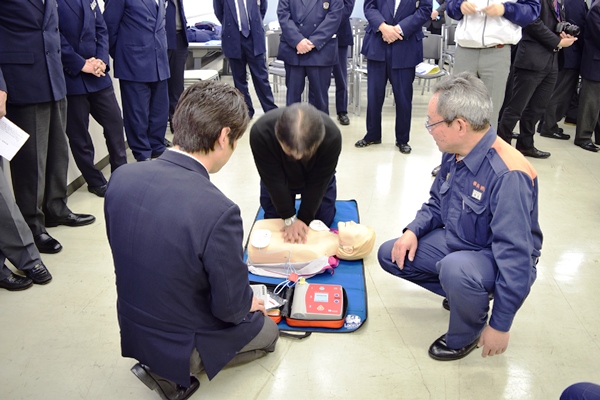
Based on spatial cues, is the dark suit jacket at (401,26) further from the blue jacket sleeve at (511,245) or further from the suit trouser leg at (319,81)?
the blue jacket sleeve at (511,245)

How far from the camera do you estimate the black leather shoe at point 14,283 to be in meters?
2.66

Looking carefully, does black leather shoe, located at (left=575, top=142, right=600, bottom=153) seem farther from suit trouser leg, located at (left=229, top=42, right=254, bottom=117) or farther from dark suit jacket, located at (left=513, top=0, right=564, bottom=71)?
suit trouser leg, located at (left=229, top=42, right=254, bottom=117)

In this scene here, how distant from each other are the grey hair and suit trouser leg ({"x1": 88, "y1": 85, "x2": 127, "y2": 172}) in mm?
2437

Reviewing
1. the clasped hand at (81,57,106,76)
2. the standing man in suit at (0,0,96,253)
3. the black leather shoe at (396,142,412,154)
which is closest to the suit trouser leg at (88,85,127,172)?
the clasped hand at (81,57,106,76)

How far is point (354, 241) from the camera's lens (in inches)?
111

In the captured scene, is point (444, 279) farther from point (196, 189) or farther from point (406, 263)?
point (196, 189)

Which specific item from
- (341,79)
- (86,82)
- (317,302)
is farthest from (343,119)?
(317,302)

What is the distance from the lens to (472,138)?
2092mm

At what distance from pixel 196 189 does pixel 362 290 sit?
131 cm

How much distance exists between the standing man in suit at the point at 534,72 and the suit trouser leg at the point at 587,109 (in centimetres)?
49

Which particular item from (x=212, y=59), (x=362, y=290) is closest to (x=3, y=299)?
(x=362, y=290)

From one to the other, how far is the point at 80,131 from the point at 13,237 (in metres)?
1.11

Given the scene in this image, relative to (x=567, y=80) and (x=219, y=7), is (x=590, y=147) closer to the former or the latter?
(x=567, y=80)

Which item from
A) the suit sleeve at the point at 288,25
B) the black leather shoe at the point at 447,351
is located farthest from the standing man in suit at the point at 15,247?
the suit sleeve at the point at 288,25
